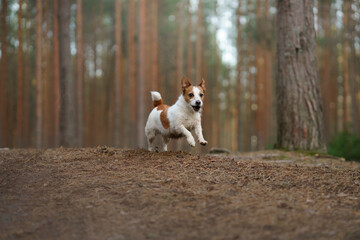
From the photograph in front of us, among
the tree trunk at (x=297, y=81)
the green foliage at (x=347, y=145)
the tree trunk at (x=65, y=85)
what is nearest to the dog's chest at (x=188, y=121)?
the tree trunk at (x=297, y=81)

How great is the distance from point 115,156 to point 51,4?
18063 millimetres

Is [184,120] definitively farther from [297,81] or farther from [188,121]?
[297,81]

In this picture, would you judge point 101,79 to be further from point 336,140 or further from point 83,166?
point 83,166

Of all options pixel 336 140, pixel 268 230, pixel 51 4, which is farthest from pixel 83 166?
pixel 51 4

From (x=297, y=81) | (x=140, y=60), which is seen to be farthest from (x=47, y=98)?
(x=297, y=81)

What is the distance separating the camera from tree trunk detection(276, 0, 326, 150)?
315 inches

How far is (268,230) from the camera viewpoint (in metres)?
2.93

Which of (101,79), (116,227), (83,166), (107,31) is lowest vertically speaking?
(116,227)

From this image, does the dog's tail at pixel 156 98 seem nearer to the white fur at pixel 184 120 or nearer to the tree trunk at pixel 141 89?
the white fur at pixel 184 120

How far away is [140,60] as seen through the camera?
57.3ft

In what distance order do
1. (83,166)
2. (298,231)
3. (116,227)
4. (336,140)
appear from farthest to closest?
(336,140) → (83,166) → (116,227) → (298,231)

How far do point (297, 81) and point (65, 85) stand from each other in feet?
22.6

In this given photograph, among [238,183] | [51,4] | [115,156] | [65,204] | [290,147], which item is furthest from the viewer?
[51,4]

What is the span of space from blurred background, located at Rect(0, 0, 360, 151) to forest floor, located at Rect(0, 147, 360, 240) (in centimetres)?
1186
